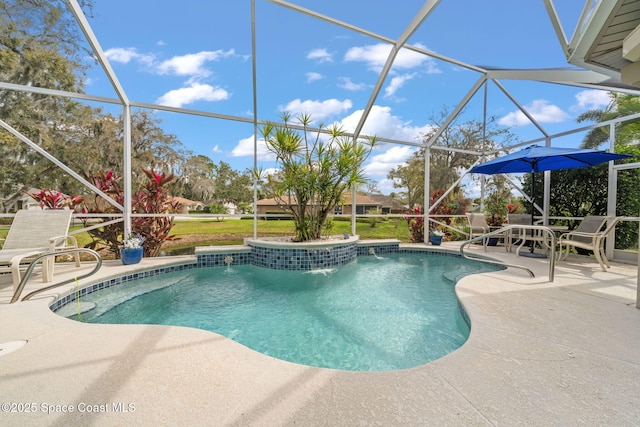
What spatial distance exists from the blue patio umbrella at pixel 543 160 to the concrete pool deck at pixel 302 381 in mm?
3789

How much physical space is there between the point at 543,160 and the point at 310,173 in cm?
526

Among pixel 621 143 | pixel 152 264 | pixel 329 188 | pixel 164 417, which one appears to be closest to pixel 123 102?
pixel 152 264

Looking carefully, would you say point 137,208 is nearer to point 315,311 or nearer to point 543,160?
point 315,311

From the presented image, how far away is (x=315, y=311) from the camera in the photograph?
3.45 m

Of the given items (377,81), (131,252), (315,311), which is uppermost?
(377,81)

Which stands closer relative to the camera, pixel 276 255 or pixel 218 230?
pixel 276 255

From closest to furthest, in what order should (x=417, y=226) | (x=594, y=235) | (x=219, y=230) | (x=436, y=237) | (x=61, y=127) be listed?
(x=594, y=235), (x=61, y=127), (x=436, y=237), (x=219, y=230), (x=417, y=226)

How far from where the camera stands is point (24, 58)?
5.77 meters

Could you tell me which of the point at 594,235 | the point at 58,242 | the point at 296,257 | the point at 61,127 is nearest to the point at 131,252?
the point at 58,242

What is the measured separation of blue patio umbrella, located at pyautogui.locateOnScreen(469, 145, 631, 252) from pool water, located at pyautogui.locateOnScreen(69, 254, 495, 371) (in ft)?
7.97

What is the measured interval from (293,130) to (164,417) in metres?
6.04

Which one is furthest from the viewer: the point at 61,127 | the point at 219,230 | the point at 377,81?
Answer: the point at 219,230

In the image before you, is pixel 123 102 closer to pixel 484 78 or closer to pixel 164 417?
pixel 164 417

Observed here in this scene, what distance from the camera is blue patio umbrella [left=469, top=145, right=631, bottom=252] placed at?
4.90 m
